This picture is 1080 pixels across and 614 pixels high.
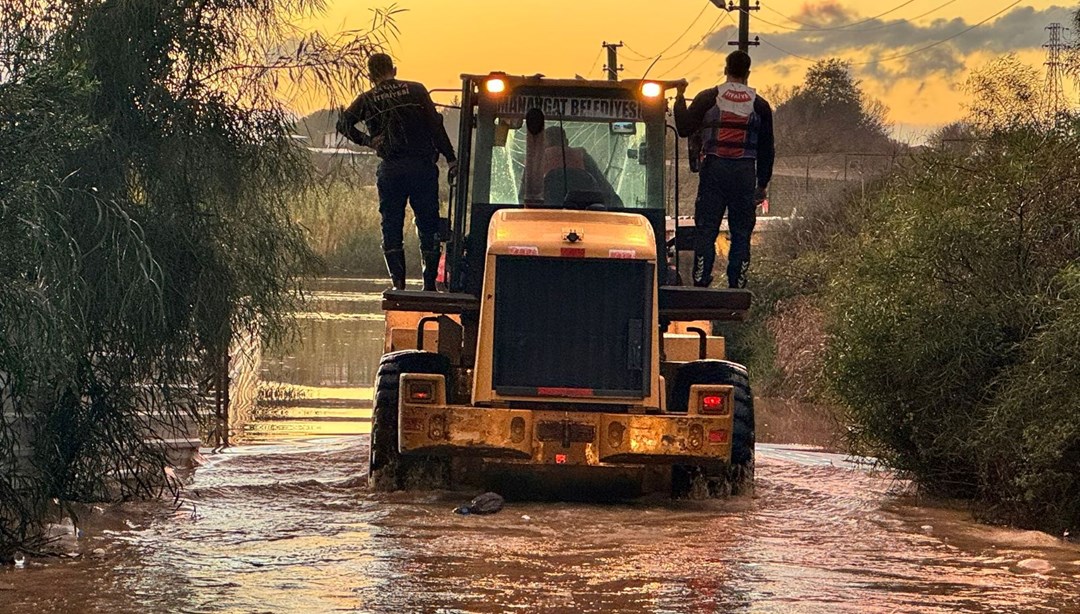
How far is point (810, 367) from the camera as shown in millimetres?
25844

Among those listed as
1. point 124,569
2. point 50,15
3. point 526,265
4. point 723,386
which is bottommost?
point 124,569

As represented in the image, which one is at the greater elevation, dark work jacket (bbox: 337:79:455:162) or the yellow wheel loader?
dark work jacket (bbox: 337:79:455:162)

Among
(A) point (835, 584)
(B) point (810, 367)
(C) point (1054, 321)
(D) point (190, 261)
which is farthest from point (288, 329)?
(B) point (810, 367)

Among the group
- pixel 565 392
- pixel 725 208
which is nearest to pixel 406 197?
pixel 565 392

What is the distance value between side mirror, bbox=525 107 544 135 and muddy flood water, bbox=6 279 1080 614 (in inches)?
118

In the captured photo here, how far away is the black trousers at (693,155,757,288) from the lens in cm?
1448

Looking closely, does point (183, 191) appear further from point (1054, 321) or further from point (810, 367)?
point (810, 367)

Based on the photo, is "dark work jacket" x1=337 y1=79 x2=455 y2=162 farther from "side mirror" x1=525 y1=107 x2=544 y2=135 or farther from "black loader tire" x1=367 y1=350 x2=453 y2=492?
"black loader tire" x1=367 y1=350 x2=453 y2=492

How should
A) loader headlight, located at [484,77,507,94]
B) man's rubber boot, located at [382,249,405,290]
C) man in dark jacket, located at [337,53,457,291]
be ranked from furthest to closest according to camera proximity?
1. man's rubber boot, located at [382,249,405,290]
2. loader headlight, located at [484,77,507,94]
3. man in dark jacket, located at [337,53,457,291]

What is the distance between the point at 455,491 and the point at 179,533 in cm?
279

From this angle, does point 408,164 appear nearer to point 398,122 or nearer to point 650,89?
point 398,122

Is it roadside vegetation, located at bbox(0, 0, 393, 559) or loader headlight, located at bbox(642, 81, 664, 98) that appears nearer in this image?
roadside vegetation, located at bbox(0, 0, 393, 559)

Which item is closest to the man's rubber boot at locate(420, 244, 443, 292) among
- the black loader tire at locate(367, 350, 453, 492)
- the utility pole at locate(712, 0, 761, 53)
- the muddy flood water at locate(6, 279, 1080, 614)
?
the black loader tire at locate(367, 350, 453, 492)

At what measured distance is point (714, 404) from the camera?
45.1ft
